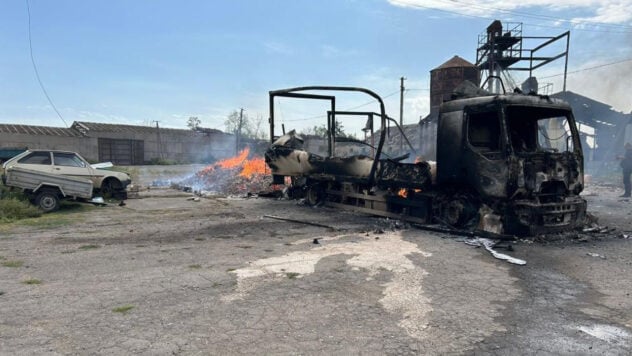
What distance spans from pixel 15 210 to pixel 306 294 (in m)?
8.84

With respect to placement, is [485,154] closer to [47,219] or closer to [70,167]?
[47,219]

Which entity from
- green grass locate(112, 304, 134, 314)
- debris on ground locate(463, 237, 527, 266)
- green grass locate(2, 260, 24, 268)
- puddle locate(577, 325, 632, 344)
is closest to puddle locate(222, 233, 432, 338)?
green grass locate(112, 304, 134, 314)

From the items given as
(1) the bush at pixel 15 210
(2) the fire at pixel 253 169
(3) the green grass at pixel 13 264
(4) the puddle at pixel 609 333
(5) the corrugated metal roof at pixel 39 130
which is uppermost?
(5) the corrugated metal roof at pixel 39 130

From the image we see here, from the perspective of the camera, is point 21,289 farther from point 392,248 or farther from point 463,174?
point 463,174

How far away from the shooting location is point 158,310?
3.99 metres

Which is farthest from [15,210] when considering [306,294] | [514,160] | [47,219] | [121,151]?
[121,151]

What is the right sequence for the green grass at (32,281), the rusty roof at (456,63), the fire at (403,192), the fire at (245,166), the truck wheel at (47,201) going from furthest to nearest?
the rusty roof at (456,63) → the fire at (245,166) → the truck wheel at (47,201) → the fire at (403,192) → the green grass at (32,281)

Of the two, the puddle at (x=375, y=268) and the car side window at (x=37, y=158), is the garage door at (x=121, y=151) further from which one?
the puddle at (x=375, y=268)

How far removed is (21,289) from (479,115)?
772cm

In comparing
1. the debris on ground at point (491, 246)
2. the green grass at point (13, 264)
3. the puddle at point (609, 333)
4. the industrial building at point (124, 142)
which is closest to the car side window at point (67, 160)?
the green grass at point (13, 264)

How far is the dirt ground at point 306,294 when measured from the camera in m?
3.36

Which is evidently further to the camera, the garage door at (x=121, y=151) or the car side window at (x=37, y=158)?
the garage door at (x=121, y=151)

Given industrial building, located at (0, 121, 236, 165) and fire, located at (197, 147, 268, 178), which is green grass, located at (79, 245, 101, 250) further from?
industrial building, located at (0, 121, 236, 165)

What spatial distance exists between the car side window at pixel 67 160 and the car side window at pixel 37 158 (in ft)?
0.68
